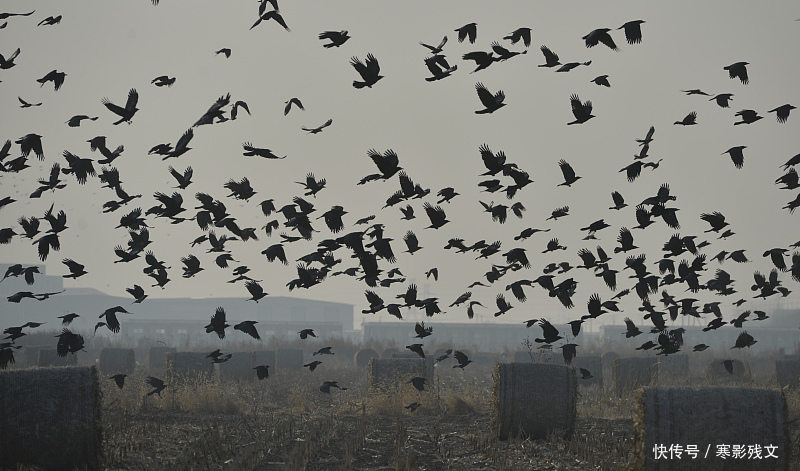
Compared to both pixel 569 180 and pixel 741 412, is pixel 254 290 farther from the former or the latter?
pixel 741 412

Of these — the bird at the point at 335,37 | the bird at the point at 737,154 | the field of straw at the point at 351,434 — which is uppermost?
the bird at the point at 335,37

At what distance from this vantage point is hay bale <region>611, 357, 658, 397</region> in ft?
72.1

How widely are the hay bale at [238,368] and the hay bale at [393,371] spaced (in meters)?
7.88

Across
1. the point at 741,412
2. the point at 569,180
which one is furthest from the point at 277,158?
the point at 741,412

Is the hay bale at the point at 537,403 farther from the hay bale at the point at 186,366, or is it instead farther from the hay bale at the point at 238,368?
the hay bale at the point at 238,368

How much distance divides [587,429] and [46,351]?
2095 centimetres

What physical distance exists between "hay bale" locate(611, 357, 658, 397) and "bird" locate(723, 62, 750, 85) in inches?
465

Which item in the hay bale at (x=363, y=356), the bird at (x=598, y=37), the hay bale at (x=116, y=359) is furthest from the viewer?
the hay bale at (x=363, y=356)

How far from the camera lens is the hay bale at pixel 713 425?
29.7ft

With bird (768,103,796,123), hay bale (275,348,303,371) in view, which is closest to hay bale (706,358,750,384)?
bird (768,103,796,123)

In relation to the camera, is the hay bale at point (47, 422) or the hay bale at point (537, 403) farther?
the hay bale at point (537, 403)

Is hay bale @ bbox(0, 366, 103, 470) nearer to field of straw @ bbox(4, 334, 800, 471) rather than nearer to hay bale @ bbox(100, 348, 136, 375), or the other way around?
field of straw @ bbox(4, 334, 800, 471)

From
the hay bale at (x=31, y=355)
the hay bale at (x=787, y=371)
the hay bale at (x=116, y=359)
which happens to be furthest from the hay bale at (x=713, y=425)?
the hay bale at (x=116, y=359)

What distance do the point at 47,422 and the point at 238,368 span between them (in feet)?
54.5
